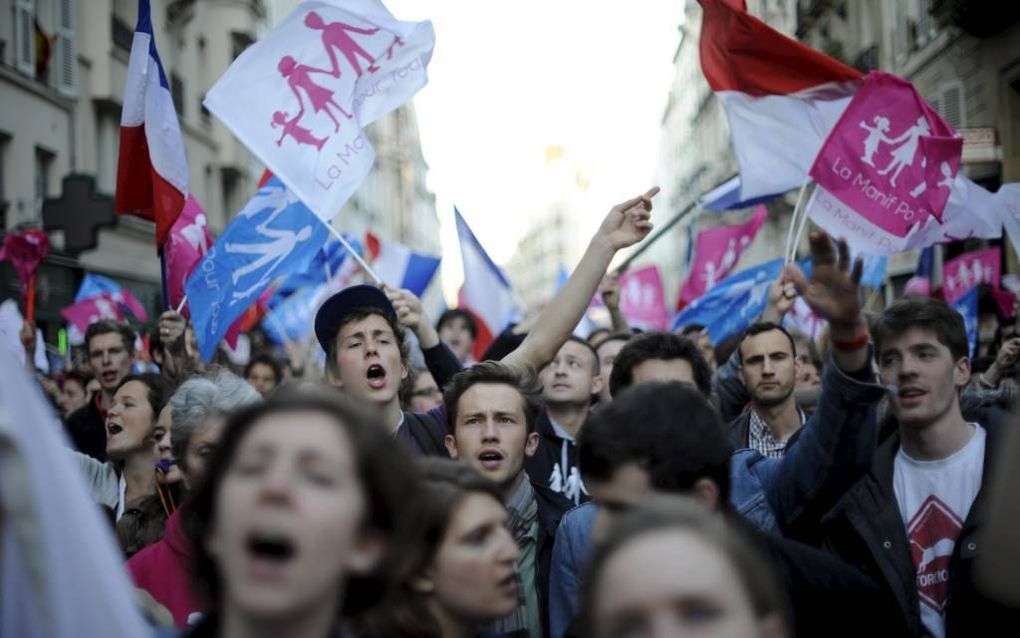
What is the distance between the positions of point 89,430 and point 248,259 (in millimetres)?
1254

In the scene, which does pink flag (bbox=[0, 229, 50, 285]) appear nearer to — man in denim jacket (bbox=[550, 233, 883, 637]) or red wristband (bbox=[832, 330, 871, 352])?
man in denim jacket (bbox=[550, 233, 883, 637])

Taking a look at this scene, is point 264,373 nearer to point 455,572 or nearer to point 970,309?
point 970,309

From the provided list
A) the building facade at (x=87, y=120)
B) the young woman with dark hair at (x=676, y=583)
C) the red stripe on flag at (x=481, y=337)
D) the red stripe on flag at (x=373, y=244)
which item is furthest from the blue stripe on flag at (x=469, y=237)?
the young woman with dark hair at (x=676, y=583)

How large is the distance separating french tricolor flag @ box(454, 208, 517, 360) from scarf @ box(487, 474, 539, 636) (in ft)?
20.4

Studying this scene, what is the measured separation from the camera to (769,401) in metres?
5.64

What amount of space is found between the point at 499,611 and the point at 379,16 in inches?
182

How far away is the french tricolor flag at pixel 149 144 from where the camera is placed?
259 inches

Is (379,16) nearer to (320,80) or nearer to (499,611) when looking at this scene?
(320,80)

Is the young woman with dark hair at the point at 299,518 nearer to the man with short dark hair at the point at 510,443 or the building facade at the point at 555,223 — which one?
the man with short dark hair at the point at 510,443

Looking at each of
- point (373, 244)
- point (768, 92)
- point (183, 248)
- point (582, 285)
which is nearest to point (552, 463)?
point (582, 285)

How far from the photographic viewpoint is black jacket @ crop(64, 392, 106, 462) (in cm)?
664

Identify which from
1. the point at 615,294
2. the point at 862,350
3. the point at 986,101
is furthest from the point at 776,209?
the point at 862,350

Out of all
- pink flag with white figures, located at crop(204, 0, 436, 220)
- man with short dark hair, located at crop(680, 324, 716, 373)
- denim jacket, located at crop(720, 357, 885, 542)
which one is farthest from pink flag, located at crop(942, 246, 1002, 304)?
denim jacket, located at crop(720, 357, 885, 542)

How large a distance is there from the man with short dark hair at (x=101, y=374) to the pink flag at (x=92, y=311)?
458 cm
